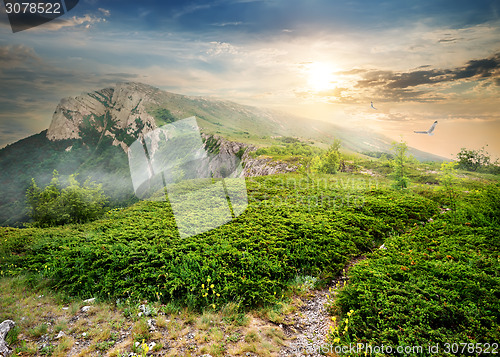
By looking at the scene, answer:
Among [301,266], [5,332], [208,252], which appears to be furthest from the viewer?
[301,266]

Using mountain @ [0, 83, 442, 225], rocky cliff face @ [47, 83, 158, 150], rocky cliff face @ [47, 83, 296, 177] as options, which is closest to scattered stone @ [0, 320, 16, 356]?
mountain @ [0, 83, 442, 225]

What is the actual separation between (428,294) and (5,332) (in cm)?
753

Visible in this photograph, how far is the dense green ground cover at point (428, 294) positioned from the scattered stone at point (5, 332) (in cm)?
536

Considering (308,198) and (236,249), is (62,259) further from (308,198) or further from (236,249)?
(308,198)

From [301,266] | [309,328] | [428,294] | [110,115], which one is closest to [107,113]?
[110,115]

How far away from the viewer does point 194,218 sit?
8.18 metres

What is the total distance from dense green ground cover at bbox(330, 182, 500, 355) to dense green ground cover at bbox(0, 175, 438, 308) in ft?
4.54

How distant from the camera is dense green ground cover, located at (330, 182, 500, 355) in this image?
3350mm

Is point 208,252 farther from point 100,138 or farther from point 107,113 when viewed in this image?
point 107,113

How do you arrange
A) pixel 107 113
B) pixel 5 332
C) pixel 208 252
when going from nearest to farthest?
pixel 5 332 < pixel 208 252 < pixel 107 113

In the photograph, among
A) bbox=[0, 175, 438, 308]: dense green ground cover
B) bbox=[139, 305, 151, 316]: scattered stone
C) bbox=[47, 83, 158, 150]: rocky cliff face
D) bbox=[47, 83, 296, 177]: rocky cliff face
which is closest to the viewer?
bbox=[139, 305, 151, 316]: scattered stone

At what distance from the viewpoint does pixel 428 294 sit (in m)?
3.95

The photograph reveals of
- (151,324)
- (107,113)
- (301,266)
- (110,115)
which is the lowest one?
(301,266)

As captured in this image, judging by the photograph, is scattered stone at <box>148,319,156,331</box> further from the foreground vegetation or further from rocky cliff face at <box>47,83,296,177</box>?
rocky cliff face at <box>47,83,296,177</box>
